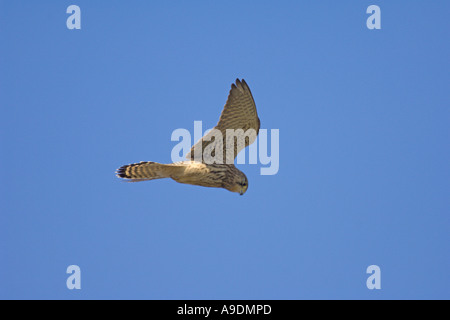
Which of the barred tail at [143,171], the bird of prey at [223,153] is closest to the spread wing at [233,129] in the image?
the bird of prey at [223,153]

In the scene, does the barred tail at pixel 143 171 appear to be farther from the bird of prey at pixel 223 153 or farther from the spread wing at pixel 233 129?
the spread wing at pixel 233 129

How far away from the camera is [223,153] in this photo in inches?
305

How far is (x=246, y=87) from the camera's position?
287 inches

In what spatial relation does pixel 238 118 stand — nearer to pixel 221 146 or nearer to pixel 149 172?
pixel 221 146

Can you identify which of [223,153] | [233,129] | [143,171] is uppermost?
[233,129]

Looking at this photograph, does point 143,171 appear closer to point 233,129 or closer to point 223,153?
point 223,153

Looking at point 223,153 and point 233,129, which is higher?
point 233,129

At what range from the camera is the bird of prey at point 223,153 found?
287 inches

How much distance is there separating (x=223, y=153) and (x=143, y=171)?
1.20 m

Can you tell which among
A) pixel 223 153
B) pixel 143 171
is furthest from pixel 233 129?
pixel 143 171

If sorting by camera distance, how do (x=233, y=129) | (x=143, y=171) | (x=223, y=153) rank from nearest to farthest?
(x=143, y=171)
(x=233, y=129)
(x=223, y=153)

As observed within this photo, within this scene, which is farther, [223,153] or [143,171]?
[223,153]
